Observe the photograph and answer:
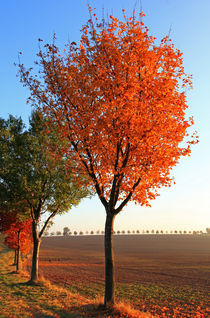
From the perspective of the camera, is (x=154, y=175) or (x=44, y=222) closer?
(x=154, y=175)

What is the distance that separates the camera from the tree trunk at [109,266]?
508 inches

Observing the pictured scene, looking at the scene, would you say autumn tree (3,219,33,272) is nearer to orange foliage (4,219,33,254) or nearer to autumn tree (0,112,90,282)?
orange foliage (4,219,33,254)

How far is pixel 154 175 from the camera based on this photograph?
42.7 feet

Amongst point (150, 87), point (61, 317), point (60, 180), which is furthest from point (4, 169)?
point (150, 87)

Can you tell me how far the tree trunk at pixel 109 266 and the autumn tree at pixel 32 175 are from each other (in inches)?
368

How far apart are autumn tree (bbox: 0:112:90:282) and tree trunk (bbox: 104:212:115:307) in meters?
9.35

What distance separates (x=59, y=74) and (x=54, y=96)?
1238mm

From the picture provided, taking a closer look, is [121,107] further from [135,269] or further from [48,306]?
[135,269]

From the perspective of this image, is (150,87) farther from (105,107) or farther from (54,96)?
(54,96)

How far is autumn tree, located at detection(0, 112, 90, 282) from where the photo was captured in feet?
76.1

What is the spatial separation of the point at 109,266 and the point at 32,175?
13.3 m

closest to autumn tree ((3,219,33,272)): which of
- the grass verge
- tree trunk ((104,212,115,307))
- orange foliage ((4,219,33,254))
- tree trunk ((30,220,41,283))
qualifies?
orange foliage ((4,219,33,254))

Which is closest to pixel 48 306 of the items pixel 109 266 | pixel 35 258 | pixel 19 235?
pixel 109 266

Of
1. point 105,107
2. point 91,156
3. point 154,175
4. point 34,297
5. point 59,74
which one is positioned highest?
point 59,74
